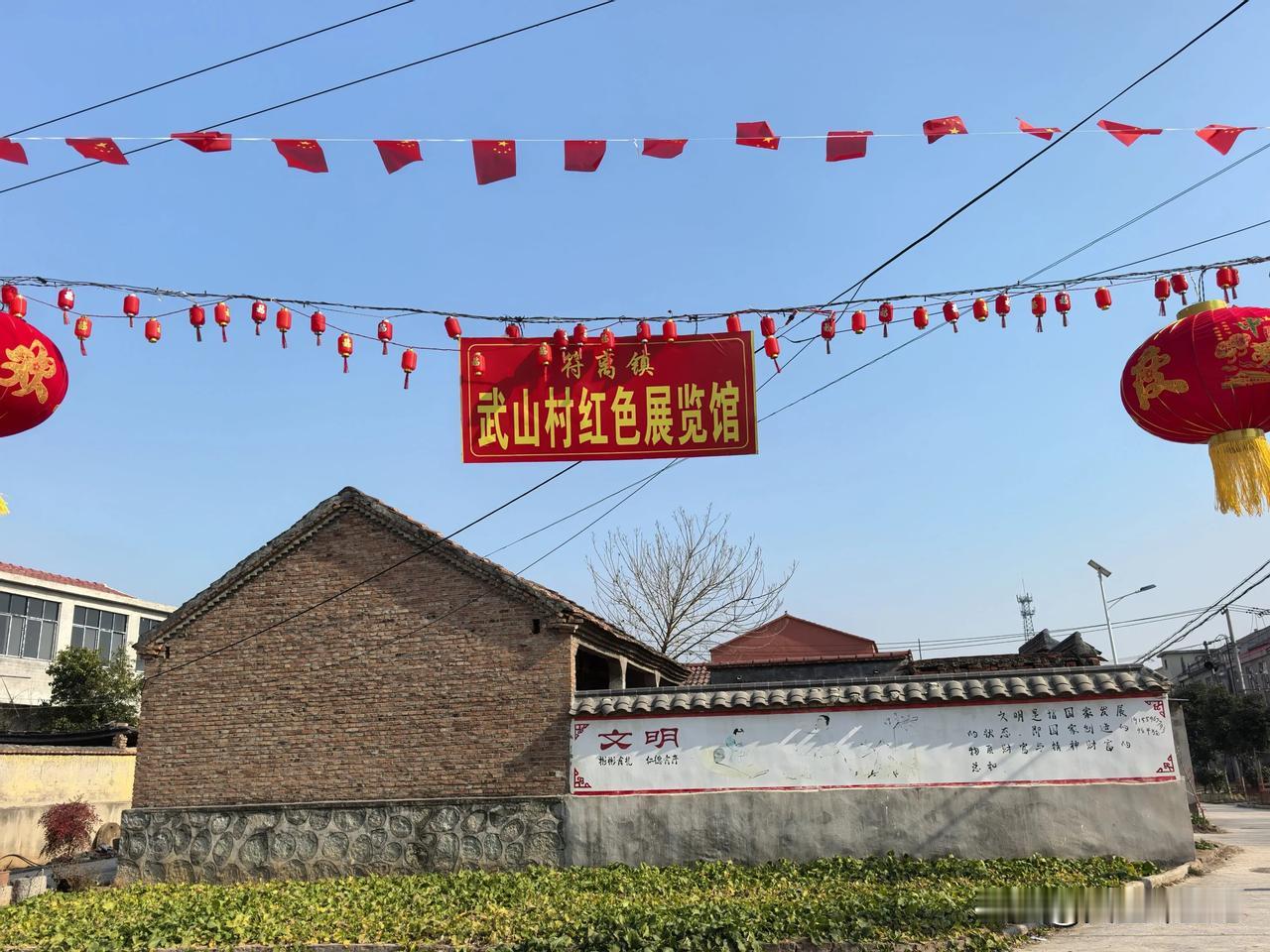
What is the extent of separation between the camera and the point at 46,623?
33.5m

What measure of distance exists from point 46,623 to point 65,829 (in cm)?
1800

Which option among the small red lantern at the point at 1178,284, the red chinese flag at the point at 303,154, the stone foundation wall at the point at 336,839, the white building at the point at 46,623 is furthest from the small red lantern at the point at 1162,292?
the white building at the point at 46,623

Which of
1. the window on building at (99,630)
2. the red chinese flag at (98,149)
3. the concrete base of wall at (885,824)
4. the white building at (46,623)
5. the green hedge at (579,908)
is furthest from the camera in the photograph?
the window on building at (99,630)

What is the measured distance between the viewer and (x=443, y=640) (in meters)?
14.3

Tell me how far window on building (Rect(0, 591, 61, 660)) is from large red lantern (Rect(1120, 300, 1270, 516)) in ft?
114

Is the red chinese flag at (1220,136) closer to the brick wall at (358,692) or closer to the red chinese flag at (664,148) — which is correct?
the red chinese flag at (664,148)

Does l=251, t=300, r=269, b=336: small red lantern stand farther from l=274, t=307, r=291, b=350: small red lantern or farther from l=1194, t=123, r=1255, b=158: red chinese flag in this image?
l=1194, t=123, r=1255, b=158: red chinese flag

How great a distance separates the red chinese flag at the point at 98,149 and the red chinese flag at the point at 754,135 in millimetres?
4567

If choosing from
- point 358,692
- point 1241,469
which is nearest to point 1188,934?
point 1241,469

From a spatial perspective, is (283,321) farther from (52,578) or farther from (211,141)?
(52,578)

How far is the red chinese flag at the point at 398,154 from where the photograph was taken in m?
7.38

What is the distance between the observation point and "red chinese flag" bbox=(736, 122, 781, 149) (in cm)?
757

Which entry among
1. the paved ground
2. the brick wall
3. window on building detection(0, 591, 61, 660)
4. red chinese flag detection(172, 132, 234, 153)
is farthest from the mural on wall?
window on building detection(0, 591, 61, 660)

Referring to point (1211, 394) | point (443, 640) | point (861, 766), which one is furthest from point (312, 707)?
point (1211, 394)
